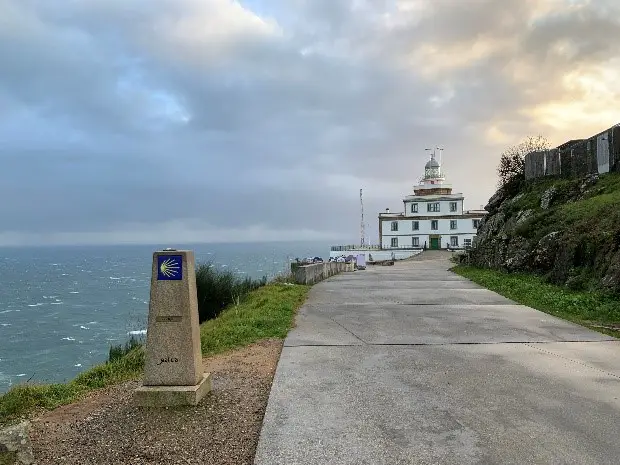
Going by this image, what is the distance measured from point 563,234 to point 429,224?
53311 millimetres

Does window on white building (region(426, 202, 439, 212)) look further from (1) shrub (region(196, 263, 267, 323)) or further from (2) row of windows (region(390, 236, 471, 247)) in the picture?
(1) shrub (region(196, 263, 267, 323))

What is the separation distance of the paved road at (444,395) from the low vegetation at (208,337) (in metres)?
0.70

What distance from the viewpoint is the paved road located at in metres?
3.73

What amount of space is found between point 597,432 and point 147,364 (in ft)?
13.2

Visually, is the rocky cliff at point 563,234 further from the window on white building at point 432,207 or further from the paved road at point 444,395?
the window on white building at point 432,207

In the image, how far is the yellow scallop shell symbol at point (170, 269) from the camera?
4.86 metres

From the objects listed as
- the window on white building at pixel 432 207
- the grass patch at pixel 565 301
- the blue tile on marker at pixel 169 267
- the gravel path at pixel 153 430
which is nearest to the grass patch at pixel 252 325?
the gravel path at pixel 153 430

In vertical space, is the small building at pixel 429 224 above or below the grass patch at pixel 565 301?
above

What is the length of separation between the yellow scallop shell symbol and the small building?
63.5 metres

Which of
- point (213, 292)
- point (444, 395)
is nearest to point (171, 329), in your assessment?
point (444, 395)

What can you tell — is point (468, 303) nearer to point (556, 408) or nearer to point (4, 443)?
point (556, 408)

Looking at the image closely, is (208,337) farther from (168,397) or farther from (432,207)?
(432,207)

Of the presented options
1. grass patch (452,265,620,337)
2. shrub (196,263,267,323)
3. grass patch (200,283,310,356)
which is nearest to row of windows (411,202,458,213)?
grass patch (452,265,620,337)

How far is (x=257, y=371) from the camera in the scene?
596 cm
